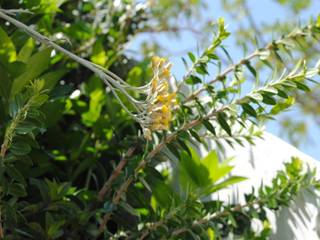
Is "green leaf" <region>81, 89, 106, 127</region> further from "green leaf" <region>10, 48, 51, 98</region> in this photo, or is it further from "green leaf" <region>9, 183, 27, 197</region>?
"green leaf" <region>9, 183, 27, 197</region>

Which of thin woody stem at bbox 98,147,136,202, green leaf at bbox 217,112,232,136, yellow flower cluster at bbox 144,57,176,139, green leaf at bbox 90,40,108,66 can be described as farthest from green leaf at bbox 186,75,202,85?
green leaf at bbox 90,40,108,66

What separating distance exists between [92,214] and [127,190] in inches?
3.5

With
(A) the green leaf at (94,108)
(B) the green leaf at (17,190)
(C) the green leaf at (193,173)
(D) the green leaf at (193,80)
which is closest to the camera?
(B) the green leaf at (17,190)

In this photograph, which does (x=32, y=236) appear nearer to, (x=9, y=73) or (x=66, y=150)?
(x=9, y=73)

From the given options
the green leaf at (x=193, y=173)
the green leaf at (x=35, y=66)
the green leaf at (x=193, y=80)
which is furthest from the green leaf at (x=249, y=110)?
the green leaf at (x=35, y=66)

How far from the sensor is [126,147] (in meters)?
1.38

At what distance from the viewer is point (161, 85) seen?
0.88m

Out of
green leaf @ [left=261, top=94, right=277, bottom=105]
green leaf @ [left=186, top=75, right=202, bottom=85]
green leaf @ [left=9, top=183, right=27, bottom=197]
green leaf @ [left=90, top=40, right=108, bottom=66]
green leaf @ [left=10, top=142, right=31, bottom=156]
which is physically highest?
green leaf @ [left=90, top=40, right=108, bottom=66]

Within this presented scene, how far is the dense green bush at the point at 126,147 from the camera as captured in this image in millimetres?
999

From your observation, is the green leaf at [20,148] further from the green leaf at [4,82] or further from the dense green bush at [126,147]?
the green leaf at [4,82]

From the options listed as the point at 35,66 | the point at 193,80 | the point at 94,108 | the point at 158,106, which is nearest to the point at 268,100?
the point at 193,80

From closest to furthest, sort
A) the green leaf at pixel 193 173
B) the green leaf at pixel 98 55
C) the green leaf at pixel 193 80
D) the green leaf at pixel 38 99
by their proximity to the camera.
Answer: the green leaf at pixel 38 99 < the green leaf at pixel 193 80 < the green leaf at pixel 193 173 < the green leaf at pixel 98 55

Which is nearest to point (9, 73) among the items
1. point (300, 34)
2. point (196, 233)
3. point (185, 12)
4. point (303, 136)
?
point (196, 233)

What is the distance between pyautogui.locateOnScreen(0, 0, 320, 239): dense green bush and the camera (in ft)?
3.28
